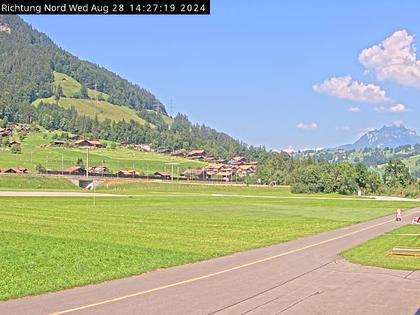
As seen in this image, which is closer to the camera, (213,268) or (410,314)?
(410,314)

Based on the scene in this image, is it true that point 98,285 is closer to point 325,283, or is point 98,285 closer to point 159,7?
point 325,283

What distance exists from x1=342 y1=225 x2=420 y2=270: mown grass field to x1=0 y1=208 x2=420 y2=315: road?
1603 mm

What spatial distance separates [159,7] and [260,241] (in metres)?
18.6

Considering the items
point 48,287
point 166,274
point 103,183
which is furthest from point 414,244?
point 103,183

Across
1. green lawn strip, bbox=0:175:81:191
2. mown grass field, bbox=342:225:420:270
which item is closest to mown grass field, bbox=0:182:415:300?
mown grass field, bbox=342:225:420:270

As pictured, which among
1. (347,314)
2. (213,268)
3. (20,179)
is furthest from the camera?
(20,179)

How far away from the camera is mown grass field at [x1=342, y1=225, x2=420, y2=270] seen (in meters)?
26.3

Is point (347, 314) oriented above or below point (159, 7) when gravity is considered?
below

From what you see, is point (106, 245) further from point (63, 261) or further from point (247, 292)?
point (247, 292)

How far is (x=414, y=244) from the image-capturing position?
3625 cm

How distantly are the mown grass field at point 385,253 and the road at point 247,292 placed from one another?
160 cm

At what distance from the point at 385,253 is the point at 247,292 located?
47.4ft

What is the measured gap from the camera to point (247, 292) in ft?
61.0

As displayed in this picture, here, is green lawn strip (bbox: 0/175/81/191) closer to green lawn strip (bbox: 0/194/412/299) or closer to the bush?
the bush
